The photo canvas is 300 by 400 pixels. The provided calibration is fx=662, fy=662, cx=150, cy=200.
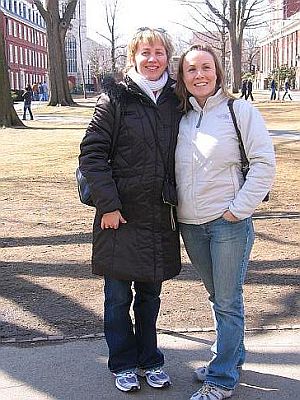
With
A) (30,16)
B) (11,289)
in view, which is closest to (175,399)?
(11,289)

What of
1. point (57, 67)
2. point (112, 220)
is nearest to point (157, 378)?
point (112, 220)

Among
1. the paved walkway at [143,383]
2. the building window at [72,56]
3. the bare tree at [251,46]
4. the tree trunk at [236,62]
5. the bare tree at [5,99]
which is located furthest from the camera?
the building window at [72,56]

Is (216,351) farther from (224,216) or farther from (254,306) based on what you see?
(254,306)

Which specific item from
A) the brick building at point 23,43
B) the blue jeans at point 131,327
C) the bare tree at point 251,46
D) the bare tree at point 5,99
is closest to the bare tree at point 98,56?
the brick building at point 23,43

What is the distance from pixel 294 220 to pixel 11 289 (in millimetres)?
3820

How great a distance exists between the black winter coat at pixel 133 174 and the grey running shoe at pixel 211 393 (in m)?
0.62

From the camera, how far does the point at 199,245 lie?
3.44 meters

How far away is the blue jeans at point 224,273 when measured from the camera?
3322mm

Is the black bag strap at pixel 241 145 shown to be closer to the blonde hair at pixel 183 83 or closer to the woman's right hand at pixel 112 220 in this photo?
the blonde hair at pixel 183 83

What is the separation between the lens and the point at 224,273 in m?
3.35

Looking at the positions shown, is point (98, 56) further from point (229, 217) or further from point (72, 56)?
point (229, 217)

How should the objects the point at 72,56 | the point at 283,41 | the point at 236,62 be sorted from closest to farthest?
the point at 236,62, the point at 283,41, the point at 72,56

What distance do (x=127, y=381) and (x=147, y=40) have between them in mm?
1810

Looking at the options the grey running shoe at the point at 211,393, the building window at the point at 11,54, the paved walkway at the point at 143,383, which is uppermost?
the building window at the point at 11,54
